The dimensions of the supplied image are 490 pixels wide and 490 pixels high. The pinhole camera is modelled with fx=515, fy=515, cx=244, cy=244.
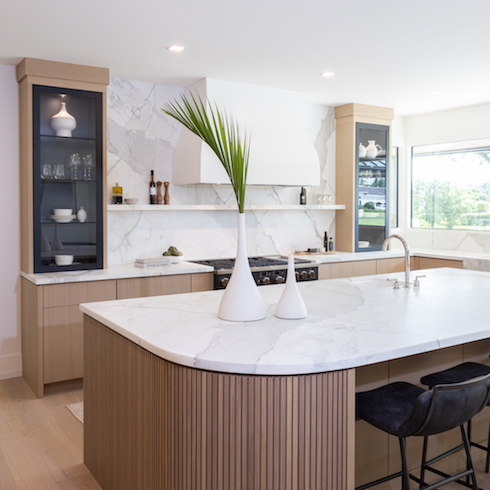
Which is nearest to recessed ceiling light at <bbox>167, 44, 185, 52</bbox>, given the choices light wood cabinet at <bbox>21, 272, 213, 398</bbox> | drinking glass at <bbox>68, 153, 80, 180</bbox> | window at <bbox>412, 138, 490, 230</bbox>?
drinking glass at <bbox>68, 153, 80, 180</bbox>

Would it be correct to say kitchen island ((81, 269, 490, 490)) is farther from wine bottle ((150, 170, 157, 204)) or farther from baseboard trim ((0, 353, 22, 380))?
wine bottle ((150, 170, 157, 204))

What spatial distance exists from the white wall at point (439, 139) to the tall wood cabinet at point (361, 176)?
0.64 m

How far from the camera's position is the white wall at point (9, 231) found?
13.6 ft

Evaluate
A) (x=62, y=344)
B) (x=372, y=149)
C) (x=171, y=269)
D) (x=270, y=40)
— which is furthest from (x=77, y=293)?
(x=372, y=149)

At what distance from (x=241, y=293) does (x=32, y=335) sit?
7.97ft

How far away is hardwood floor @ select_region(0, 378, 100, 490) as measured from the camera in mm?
2639

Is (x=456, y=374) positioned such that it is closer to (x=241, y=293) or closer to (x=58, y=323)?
(x=241, y=293)

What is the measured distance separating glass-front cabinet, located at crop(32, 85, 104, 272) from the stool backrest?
10.1 feet

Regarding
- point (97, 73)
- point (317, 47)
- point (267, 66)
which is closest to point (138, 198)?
point (97, 73)

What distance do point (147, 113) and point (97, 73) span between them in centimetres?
66

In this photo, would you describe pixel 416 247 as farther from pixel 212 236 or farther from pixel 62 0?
pixel 62 0

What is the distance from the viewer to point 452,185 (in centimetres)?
Answer: 614

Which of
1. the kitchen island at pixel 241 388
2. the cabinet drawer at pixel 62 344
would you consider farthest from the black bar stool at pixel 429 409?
the cabinet drawer at pixel 62 344

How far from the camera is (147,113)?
4.73 m
